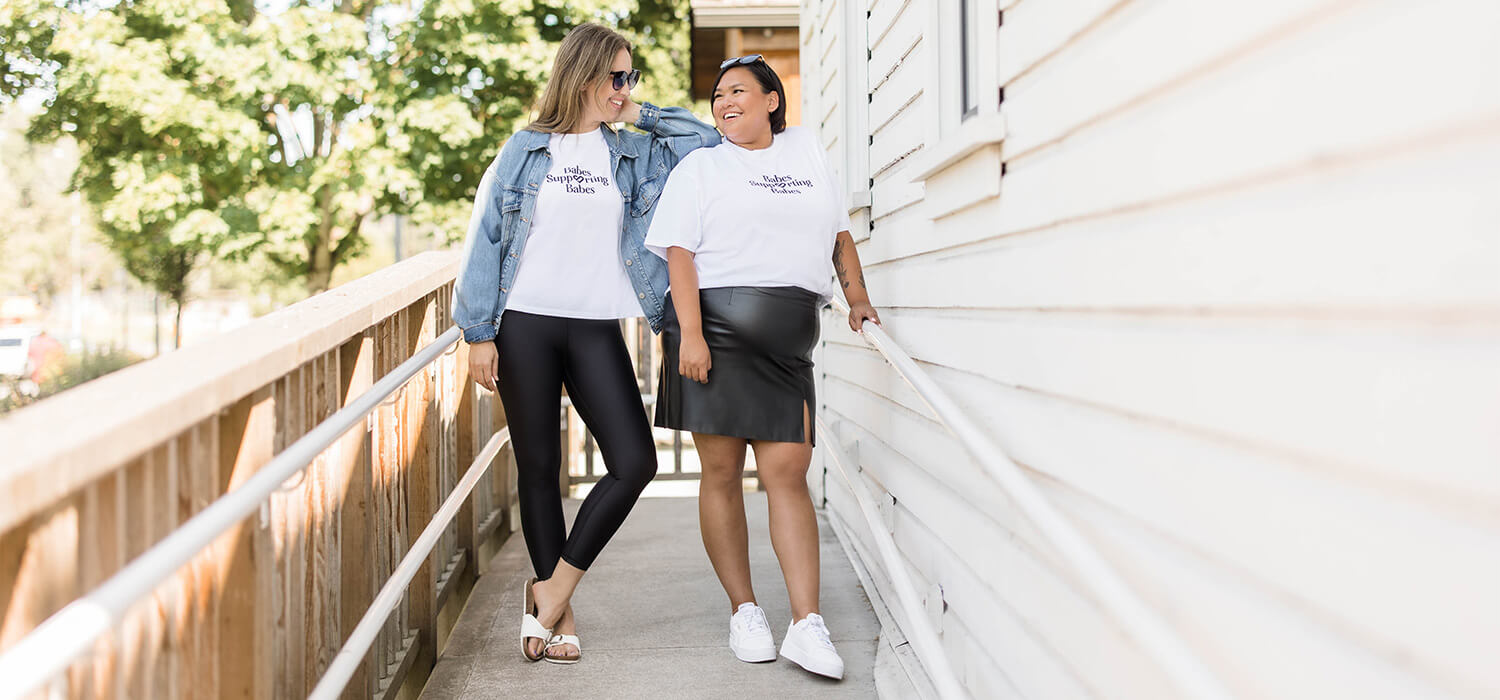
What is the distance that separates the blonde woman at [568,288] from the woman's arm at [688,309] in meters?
0.19

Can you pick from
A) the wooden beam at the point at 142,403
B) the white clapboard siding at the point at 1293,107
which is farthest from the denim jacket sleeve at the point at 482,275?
the white clapboard siding at the point at 1293,107

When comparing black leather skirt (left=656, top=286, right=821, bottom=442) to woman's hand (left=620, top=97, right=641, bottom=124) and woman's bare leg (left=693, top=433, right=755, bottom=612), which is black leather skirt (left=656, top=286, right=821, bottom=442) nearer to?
woman's bare leg (left=693, top=433, right=755, bottom=612)

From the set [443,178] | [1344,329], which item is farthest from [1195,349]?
[443,178]

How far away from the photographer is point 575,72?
2842 mm

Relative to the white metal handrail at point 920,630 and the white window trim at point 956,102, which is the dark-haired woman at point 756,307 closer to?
the white metal handrail at point 920,630

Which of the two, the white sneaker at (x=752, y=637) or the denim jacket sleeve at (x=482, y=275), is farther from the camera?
the white sneaker at (x=752, y=637)

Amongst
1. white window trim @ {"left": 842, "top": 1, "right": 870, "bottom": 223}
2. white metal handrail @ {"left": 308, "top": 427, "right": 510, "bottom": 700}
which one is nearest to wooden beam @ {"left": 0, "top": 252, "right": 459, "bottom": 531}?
white metal handrail @ {"left": 308, "top": 427, "right": 510, "bottom": 700}

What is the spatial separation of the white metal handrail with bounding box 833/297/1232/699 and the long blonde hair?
136cm

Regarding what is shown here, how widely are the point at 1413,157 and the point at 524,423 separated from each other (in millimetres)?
2276

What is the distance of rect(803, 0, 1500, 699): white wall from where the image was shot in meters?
0.88

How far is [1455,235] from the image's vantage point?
2.85 feet

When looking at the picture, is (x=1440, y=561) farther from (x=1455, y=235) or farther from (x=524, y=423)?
(x=524, y=423)

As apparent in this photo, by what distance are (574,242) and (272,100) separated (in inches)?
452

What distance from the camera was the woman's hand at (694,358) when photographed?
2734 mm
